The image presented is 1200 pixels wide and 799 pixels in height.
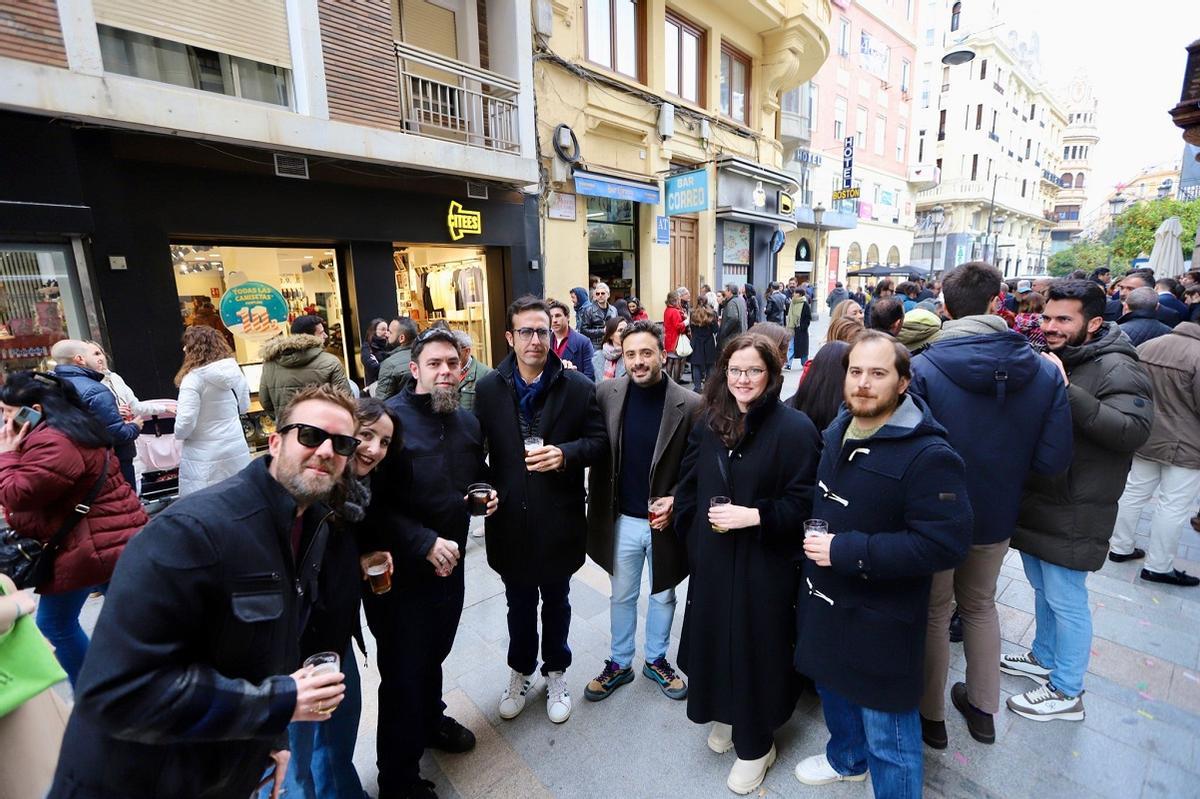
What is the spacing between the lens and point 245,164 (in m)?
6.68

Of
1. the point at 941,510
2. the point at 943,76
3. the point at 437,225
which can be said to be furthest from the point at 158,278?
the point at 943,76

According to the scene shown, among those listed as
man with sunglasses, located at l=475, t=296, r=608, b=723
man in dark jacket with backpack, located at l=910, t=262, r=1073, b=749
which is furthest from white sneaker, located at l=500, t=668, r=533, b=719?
man in dark jacket with backpack, located at l=910, t=262, r=1073, b=749

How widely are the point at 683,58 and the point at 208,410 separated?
517 inches

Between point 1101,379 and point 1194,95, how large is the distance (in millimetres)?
3880

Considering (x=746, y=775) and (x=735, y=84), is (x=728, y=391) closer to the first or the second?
(x=746, y=775)

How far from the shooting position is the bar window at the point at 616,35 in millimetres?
10914

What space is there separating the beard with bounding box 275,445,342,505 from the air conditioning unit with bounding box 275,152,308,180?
704 centimetres

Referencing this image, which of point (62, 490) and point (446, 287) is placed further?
point (446, 287)

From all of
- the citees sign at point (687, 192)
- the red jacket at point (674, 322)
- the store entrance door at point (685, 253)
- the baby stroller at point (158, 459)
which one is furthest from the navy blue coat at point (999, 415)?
the store entrance door at point (685, 253)

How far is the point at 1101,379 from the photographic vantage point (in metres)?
2.65

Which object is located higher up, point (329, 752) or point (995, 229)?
point (995, 229)

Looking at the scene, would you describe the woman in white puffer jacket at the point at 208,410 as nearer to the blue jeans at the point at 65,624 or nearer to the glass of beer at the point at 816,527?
the blue jeans at the point at 65,624

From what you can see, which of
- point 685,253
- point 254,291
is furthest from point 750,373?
point 685,253

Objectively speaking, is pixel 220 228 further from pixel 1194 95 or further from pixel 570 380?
pixel 1194 95
